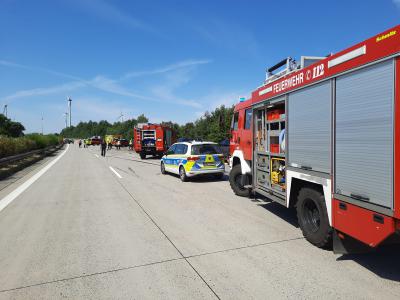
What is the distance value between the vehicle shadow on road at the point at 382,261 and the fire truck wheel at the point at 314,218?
369 millimetres

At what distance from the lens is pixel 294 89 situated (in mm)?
5543

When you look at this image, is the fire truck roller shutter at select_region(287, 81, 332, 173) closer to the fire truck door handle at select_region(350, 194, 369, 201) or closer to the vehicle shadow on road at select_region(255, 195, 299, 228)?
the fire truck door handle at select_region(350, 194, 369, 201)

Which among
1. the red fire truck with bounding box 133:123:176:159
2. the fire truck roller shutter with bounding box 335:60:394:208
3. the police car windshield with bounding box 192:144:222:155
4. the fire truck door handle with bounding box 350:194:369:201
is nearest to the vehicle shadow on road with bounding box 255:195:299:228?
the fire truck door handle with bounding box 350:194:369:201

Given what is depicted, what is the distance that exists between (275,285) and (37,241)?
4107 mm

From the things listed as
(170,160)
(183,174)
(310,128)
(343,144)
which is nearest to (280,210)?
(310,128)

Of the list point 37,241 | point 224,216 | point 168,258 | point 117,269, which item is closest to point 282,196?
point 224,216

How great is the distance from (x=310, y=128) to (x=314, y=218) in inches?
58.3

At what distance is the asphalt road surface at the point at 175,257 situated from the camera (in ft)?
12.0

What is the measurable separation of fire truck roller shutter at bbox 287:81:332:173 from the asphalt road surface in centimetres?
135

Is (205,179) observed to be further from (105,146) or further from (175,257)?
(105,146)

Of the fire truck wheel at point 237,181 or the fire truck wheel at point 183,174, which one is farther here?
the fire truck wheel at point 183,174

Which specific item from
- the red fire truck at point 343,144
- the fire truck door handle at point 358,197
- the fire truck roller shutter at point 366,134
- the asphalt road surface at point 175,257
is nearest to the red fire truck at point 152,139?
the asphalt road surface at point 175,257

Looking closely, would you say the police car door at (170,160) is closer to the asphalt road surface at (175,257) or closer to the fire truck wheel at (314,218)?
the asphalt road surface at (175,257)

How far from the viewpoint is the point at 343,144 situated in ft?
13.8
